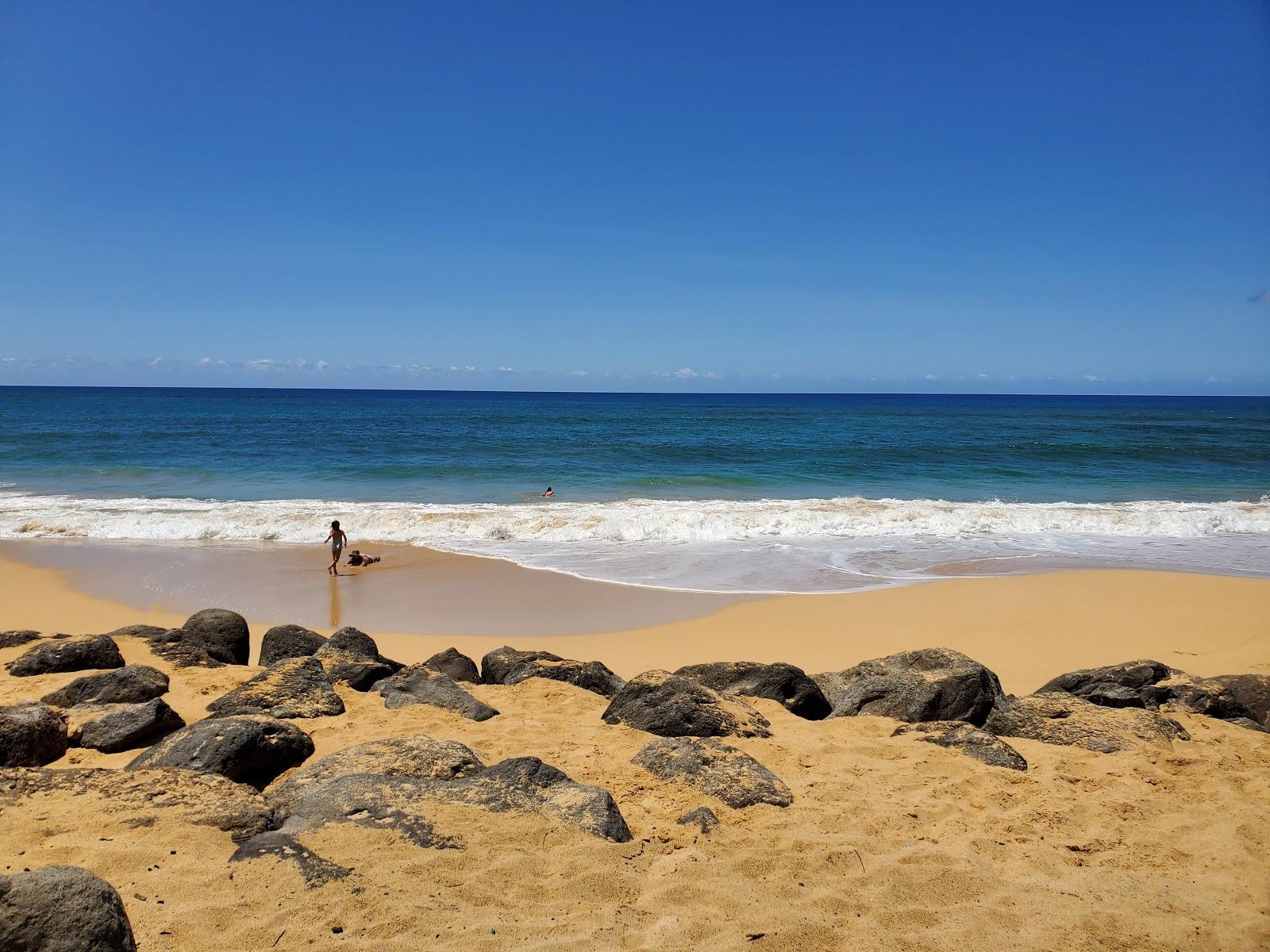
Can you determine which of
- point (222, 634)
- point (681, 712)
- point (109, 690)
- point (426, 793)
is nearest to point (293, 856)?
point (426, 793)

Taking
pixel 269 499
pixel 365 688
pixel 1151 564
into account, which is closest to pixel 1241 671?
pixel 1151 564

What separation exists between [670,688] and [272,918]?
338 centimetres

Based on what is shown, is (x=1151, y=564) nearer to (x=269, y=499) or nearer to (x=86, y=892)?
(x=86, y=892)

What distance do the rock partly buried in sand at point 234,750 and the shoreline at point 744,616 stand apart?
158 inches

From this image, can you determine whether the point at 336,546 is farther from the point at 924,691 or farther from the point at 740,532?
the point at 924,691

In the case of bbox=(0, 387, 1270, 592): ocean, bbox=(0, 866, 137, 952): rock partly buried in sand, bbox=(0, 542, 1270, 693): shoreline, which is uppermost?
bbox=(0, 866, 137, 952): rock partly buried in sand

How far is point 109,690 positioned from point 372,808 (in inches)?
131

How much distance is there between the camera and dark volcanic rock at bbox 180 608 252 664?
A: 310 inches

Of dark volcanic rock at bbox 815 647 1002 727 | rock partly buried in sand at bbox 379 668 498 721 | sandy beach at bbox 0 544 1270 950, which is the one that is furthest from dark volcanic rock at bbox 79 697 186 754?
dark volcanic rock at bbox 815 647 1002 727

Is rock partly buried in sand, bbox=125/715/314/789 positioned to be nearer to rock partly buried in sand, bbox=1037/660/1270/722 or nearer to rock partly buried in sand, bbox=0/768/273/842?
rock partly buried in sand, bbox=0/768/273/842

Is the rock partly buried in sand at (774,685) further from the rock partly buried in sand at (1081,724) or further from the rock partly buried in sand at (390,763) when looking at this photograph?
the rock partly buried in sand at (390,763)

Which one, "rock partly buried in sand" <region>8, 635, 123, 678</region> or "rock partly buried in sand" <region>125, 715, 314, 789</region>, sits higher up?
"rock partly buried in sand" <region>125, 715, 314, 789</region>

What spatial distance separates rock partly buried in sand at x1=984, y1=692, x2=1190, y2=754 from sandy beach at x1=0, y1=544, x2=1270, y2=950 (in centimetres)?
13

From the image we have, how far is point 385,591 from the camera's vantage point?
1227cm
